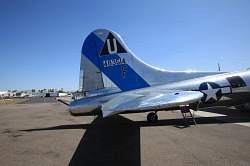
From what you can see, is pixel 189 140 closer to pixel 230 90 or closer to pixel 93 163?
pixel 93 163

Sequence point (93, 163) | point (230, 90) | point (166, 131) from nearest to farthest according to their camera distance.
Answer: point (93, 163) < point (166, 131) < point (230, 90)

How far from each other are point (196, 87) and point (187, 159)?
7.38 meters

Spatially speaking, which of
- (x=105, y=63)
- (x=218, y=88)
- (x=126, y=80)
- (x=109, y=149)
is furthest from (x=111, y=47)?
(x=218, y=88)

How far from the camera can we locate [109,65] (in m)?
12.5

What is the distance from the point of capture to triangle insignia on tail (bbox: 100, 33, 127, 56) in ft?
41.3

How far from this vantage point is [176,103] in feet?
21.6

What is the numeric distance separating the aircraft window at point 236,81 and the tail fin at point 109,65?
5.25m

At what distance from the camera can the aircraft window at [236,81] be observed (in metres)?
14.8

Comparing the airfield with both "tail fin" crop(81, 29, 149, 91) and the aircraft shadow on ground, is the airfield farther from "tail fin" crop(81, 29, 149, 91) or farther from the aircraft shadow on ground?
"tail fin" crop(81, 29, 149, 91)

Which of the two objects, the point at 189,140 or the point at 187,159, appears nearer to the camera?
the point at 187,159

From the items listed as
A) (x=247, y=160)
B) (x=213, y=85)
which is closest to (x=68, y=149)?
(x=247, y=160)

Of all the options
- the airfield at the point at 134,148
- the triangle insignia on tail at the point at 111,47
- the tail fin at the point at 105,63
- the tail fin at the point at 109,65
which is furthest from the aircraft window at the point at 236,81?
the triangle insignia on tail at the point at 111,47

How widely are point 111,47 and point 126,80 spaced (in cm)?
199

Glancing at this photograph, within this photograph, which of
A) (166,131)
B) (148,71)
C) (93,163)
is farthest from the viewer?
(148,71)
